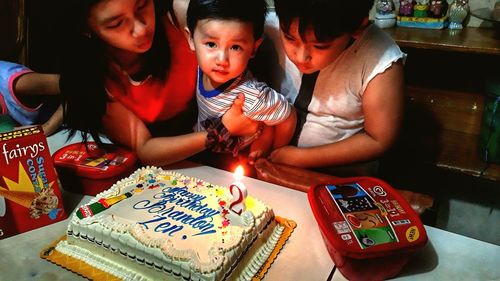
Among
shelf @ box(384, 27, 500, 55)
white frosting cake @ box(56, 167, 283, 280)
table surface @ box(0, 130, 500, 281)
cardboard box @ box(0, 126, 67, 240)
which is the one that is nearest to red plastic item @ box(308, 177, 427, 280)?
table surface @ box(0, 130, 500, 281)

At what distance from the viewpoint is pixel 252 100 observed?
150 cm

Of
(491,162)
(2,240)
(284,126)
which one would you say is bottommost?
(491,162)

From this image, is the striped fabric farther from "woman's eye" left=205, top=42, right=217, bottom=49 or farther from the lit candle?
the lit candle

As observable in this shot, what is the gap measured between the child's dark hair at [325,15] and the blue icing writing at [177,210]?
57 centimetres

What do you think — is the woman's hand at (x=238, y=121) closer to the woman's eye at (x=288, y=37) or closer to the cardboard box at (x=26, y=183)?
the woman's eye at (x=288, y=37)

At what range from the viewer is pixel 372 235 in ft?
3.57

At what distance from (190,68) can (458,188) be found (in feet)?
5.83

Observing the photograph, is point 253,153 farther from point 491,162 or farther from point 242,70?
point 491,162

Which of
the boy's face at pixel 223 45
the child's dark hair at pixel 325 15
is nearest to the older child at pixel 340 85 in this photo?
the child's dark hair at pixel 325 15

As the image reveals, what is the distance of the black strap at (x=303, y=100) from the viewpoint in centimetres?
161

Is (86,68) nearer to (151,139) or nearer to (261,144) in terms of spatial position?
(151,139)

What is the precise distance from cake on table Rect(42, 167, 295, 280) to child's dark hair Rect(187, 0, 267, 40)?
52 cm

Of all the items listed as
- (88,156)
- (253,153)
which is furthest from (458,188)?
(88,156)

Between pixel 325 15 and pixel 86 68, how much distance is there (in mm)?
800
